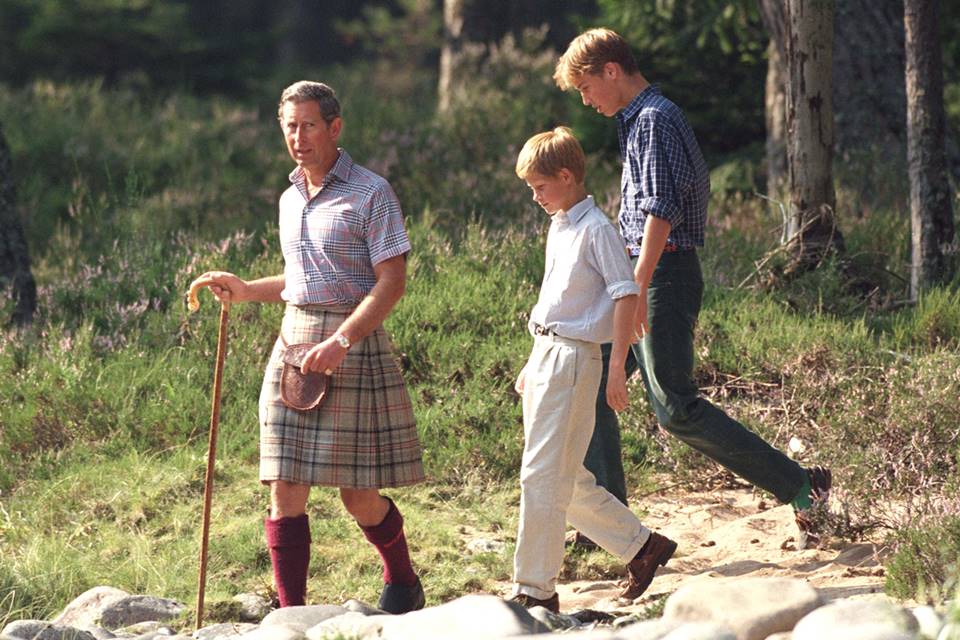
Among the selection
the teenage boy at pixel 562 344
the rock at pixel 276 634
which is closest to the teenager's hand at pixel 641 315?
the teenage boy at pixel 562 344

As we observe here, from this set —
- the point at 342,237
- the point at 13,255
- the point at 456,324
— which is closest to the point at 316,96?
the point at 342,237

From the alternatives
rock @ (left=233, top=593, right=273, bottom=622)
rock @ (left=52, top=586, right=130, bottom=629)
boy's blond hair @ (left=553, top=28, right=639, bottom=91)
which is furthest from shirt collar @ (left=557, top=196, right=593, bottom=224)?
rock @ (left=52, top=586, right=130, bottom=629)

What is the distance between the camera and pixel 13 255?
933cm

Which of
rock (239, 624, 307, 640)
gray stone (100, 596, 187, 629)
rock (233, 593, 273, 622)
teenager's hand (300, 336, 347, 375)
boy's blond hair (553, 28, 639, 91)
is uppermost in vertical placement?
boy's blond hair (553, 28, 639, 91)

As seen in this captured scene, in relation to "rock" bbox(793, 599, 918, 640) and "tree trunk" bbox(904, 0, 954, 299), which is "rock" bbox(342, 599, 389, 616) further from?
"tree trunk" bbox(904, 0, 954, 299)

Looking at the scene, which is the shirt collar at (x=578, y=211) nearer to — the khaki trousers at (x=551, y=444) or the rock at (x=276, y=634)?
the khaki trousers at (x=551, y=444)

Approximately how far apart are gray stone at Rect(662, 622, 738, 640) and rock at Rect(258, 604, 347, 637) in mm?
1234

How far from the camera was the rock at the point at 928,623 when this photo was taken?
3.95m

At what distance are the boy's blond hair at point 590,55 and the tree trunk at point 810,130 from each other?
2924 millimetres

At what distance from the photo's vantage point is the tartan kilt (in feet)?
17.1

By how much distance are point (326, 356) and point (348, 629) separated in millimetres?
1056

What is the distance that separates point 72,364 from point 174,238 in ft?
7.81

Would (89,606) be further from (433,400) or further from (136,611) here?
(433,400)

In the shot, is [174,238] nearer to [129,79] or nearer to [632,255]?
[632,255]
